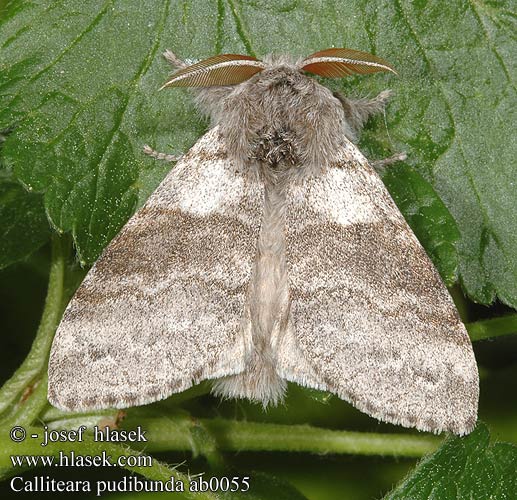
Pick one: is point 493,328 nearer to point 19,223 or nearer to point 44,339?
point 44,339

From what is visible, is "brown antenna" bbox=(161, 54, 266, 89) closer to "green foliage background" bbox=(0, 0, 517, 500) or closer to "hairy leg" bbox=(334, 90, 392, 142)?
"green foliage background" bbox=(0, 0, 517, 500)

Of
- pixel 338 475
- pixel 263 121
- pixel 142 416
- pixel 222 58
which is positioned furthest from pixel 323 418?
pixel 222 58

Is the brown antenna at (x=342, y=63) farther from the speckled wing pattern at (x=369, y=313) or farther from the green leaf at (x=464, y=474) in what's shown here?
the green leaf at (x=464, y=474)

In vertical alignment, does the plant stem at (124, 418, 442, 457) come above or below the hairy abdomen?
below

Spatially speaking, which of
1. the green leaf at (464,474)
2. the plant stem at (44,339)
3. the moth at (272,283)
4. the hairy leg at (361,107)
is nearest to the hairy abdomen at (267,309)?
the moth at (272,283)

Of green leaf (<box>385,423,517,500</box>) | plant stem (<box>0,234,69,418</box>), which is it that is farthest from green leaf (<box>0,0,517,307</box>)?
green leaf (<box>385,423,517,500</box>)

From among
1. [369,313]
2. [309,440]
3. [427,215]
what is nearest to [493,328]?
[427,215]

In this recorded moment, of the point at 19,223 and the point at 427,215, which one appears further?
the point at 19,223
